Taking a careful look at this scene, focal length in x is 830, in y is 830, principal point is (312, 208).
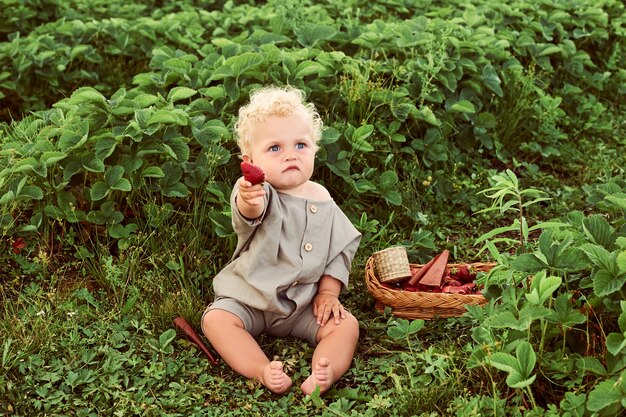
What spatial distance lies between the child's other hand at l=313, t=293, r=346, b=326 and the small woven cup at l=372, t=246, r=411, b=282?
30cm

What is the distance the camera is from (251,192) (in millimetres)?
3023

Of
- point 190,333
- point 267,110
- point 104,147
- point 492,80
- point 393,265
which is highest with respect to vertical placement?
point 267,110

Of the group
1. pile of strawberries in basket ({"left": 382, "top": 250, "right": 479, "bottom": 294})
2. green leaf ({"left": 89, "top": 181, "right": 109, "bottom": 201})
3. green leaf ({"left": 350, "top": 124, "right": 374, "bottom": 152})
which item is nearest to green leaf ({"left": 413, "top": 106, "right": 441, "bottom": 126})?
green leaf ({"left": 350, "top": 124, "right": 374, "bottom": 152})

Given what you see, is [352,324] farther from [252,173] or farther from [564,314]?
[564,314]

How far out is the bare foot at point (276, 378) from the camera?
300 cm

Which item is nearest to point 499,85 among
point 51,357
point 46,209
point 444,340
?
point 444,340

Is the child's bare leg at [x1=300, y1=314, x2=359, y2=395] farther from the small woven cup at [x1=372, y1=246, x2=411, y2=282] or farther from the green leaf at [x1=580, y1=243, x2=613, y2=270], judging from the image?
the green leaf at [x1=580, y1=243, x2=613, y2=270]

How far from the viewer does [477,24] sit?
5309 millimetres

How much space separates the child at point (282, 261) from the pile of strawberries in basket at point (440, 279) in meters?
0.35

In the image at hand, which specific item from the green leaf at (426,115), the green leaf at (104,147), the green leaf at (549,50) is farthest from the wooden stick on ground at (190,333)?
the green leaf at (549,50)

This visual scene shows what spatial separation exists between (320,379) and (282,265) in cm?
52

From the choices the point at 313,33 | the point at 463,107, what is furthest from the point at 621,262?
the point at 313,33

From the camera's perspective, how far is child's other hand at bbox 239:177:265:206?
302 centimetres

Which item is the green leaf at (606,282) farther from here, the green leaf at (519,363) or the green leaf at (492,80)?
the green leaf at (492,80)
